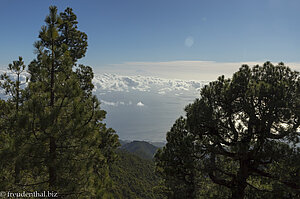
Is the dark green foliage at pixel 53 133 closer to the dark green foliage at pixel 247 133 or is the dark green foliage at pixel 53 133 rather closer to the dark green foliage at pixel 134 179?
the dark green foliage at pixel 247 133

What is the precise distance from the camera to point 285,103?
7.79 m

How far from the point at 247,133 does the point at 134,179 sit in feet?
271

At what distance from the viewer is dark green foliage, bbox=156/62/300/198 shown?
8047 mm

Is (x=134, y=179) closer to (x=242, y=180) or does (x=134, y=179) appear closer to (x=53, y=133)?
(x=242, y=180)

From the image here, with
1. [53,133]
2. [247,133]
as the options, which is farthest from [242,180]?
[53,133]

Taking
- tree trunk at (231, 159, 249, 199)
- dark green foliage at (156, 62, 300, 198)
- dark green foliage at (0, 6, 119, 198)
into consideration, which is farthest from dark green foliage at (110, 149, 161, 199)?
dark green foliage at (0, 6, 119, 198)

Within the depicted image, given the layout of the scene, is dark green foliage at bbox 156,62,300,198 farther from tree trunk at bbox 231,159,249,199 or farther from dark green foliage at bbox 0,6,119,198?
dark green foliage at bbox 0,6,119,198

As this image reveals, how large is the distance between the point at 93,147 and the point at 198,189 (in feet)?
22.3

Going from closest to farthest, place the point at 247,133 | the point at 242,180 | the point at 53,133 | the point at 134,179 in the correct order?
the point at 53,133
the point at 247,133
the point at 242,180
the point at 134,179

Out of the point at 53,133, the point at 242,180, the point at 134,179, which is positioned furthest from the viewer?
the point at 134,179

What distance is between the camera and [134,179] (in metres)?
82.4

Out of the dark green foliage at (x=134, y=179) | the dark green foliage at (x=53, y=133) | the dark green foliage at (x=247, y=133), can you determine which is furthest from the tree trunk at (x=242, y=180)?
the dark green foliage at (x=134, y=179)

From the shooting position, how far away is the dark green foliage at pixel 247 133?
8047 millimetres

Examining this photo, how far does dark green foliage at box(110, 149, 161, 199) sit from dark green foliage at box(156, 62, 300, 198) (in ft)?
188
